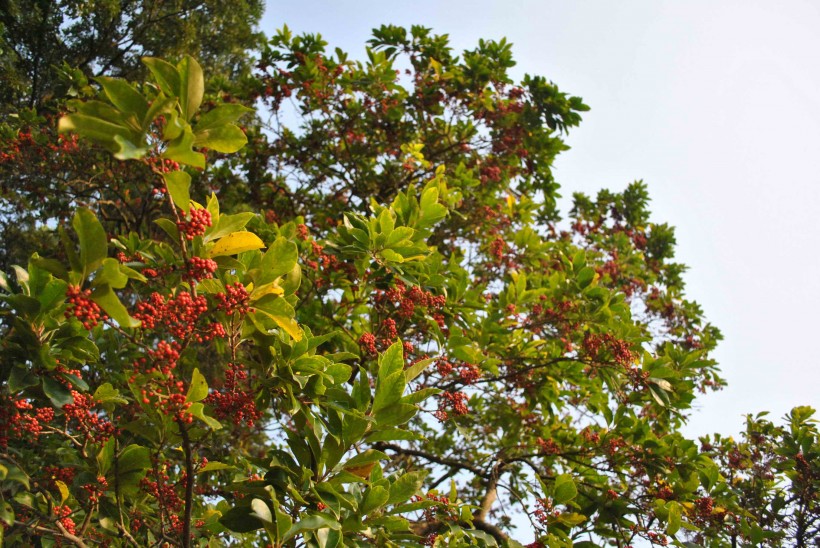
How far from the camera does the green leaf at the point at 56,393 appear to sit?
2.19 metres

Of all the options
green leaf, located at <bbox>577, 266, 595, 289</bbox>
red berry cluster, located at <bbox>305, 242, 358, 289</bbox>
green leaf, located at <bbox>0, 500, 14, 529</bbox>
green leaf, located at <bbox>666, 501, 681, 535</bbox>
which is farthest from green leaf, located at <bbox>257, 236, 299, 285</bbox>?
green leaf, located at <bbox>577, 266, 595, 289</bbox>

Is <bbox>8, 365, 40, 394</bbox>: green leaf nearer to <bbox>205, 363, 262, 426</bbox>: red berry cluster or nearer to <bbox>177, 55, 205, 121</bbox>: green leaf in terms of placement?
<bbox>205, 363, 262, 426</bbox>: red berry cluster

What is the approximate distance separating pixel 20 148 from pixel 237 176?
7.12ft

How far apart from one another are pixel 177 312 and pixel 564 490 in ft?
7.76

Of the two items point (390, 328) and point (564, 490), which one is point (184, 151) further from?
point (564, 490)

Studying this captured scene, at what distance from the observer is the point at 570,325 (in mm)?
4785

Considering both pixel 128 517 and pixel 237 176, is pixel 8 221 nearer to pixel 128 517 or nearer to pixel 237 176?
pixel 237 176

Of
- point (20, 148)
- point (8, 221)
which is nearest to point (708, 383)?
point (20, 148)

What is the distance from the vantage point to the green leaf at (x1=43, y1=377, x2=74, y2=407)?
7.19ft

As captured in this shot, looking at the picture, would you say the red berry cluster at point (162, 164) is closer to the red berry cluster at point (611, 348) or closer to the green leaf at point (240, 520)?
the green leaf at point (240, 520)

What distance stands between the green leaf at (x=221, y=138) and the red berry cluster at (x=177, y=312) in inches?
19.4

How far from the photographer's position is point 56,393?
7.26 ft

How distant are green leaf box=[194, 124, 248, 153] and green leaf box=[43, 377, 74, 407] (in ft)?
3.50

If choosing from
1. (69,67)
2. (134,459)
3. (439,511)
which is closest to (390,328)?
(439,511)
